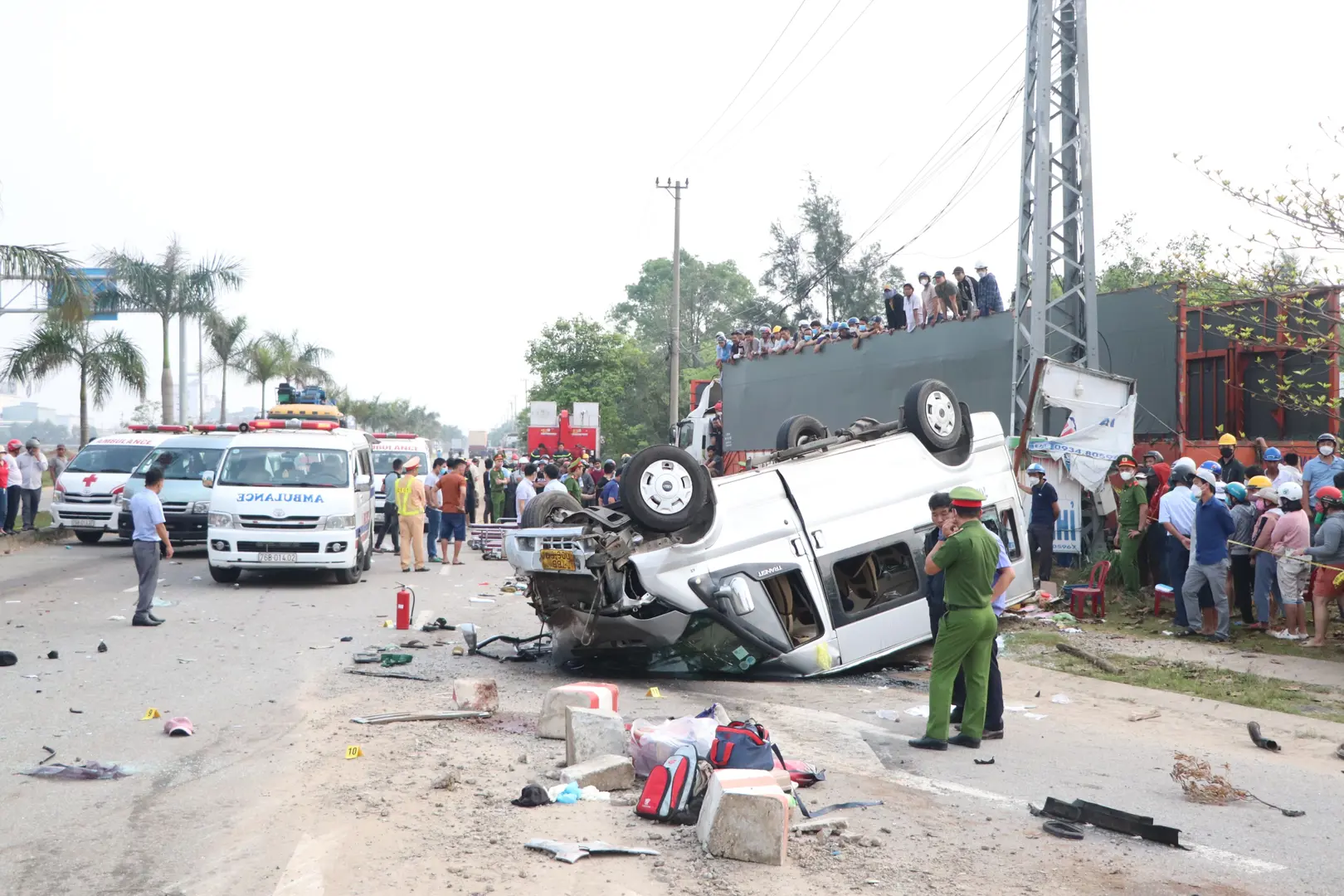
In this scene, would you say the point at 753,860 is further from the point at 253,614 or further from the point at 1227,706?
the point at 253,614

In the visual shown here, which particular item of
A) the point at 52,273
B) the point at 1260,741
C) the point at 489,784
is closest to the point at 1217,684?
the point at 1260,741

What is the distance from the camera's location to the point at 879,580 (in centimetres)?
930

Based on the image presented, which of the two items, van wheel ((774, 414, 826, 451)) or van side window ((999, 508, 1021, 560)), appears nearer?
van side window ((999, 508, 1021, 560))

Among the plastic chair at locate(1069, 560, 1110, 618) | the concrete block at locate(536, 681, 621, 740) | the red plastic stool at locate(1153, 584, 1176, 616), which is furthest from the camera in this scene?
the plastic chair at locate(1069, 560, 1110, 618)

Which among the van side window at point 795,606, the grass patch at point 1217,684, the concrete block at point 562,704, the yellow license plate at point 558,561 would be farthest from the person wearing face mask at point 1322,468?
the concrete block at point 562,704

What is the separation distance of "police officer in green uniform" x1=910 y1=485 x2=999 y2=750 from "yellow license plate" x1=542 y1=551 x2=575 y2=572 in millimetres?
2801

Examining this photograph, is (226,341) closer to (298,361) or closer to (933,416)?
(298,361)

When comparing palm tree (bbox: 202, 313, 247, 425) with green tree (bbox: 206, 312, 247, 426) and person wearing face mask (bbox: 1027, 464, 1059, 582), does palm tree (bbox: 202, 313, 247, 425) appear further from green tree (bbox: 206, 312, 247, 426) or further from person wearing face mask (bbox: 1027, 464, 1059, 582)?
person wearing face mask (bbox: 1027, 464, 1059, 582)

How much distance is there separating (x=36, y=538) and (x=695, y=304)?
6443 cm

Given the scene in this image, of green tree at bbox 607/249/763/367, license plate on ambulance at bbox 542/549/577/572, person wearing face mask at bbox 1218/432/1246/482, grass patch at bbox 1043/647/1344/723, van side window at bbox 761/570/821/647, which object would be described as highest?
green tree at bbox 607/249/763/367

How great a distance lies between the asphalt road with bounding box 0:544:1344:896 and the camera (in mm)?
4816

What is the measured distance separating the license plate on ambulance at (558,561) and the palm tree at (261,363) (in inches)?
1735

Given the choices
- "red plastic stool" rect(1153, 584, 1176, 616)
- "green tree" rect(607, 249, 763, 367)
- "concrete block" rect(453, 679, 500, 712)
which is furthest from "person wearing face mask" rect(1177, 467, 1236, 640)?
"green tree" rect(607, 249, 763, 367)

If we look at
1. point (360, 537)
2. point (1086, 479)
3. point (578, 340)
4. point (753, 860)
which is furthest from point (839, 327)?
point (578, 340)
